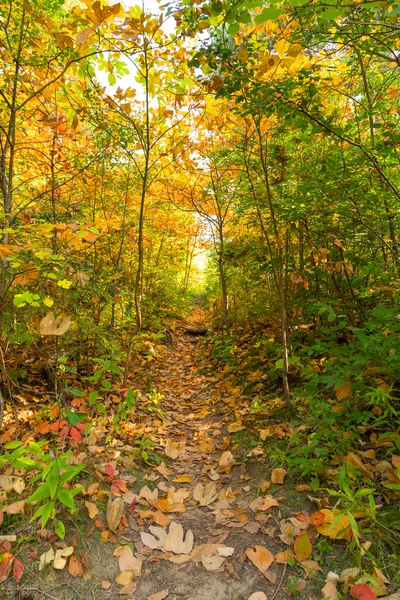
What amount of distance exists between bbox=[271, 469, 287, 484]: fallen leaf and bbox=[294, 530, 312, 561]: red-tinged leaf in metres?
0.53

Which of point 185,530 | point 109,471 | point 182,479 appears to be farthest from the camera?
point 182,479

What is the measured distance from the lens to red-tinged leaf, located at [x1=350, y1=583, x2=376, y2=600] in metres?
1.37

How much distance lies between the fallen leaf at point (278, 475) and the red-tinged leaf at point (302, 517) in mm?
309

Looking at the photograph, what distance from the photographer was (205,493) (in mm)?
2451

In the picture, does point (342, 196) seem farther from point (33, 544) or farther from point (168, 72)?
point (33, 544)

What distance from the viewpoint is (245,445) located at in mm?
2992

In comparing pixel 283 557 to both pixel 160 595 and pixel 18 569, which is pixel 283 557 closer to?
pixel 160 595

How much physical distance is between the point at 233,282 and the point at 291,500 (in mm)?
4717

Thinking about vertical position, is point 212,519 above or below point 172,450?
below

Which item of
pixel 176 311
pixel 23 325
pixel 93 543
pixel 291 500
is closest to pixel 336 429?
pixel 291 500

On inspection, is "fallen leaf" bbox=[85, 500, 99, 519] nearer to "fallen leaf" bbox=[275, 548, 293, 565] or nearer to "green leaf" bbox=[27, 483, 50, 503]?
"green leaf" bbox=[27, 483, 50, 503]

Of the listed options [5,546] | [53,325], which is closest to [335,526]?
[5,546]

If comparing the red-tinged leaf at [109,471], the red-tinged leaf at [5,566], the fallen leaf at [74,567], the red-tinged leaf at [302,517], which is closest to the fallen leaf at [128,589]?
the fallen leaf at [74,567]

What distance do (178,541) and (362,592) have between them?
1.03 m
